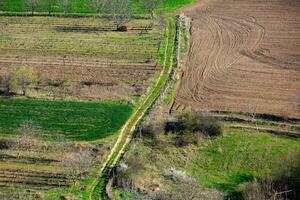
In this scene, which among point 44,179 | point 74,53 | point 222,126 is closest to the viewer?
point 44,179

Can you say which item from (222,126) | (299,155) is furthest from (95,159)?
(299,155)

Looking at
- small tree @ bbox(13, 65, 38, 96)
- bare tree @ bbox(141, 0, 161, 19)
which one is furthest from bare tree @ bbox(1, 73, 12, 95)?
bare tree @ bbox(141, 0, 161, 19)

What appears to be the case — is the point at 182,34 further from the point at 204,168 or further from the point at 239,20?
the point at 204,168

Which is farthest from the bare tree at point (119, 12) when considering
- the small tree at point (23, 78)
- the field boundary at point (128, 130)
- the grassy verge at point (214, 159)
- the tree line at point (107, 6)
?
the grassy verge at point (214, 159)

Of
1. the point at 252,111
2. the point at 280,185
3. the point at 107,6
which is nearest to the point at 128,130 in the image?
the point at 252,111

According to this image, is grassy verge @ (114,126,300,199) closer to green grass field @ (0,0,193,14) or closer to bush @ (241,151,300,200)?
bush @ (241,151,300,200)

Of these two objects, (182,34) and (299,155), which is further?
(182,34)

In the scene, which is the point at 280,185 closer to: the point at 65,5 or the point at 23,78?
the point at 23,78
